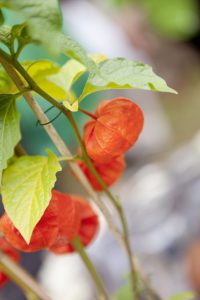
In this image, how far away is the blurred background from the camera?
932mm

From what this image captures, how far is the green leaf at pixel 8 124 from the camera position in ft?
1.08

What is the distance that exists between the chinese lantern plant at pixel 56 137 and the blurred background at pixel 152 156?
14 cm

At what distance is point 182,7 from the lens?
2.19m

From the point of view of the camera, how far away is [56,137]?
393mm

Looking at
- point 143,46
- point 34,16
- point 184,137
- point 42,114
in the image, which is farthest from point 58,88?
point 143,46

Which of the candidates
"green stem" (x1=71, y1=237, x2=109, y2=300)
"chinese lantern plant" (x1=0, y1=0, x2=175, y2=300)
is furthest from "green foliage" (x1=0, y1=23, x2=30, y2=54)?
"green stem" (x1=71, y1=237, x2=109, y2=300)

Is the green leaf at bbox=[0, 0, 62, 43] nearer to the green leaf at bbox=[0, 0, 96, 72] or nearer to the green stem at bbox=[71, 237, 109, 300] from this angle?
the green leaf at bbox=[0, 0, 96, 72]

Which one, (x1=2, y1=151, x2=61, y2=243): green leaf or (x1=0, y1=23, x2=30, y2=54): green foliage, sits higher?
(x1=0, y1=23, x2=30, y2=54): green foliage

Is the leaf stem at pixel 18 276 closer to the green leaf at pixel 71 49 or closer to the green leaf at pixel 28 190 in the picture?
the green leaf at pixel 28 190

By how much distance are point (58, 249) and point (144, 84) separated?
0.51 ft

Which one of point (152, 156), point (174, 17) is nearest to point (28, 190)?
point (152, 156)

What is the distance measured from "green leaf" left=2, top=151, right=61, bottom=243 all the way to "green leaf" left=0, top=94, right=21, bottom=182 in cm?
3

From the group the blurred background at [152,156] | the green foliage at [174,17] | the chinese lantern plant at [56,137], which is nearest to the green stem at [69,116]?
the chinese lantern plant at [56,137]

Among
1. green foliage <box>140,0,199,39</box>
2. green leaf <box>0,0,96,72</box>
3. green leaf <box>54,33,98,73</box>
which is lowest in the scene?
green foliage <box>140,0,199,39</box>
